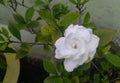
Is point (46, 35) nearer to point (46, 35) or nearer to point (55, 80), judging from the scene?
point (46, 35)

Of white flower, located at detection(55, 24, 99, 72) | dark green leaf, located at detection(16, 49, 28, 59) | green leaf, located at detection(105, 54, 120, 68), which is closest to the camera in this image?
white flower, located at detection(55, 24, 99, 72)

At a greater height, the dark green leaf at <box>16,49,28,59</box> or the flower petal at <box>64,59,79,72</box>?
the flower petal at <box>64,59,79,72</box>

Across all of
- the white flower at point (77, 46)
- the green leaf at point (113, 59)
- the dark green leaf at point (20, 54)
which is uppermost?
the white flower at point (77, 46)

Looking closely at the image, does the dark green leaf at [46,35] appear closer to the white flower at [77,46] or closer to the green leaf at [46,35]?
the green leaf at [46,35]

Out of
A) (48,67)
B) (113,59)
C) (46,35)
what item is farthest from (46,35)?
(113,59)

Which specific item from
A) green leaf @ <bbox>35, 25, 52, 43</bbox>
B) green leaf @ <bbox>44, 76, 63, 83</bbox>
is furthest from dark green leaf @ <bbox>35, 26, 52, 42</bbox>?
green leaf @ <bbox>44, 76, 63, 83</bbox>

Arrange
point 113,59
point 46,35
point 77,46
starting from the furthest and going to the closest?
point 46,35 < point 113,59 < point 77,46

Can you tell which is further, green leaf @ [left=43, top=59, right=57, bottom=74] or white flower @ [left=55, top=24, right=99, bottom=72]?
green leaf @ [left=43, top=59, right=57, bottom=74]

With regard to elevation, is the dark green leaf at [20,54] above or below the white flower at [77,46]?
below

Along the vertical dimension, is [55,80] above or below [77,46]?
below

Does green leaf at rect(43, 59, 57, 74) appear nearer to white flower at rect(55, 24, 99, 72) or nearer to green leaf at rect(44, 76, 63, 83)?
green leaf at rect(44, 76, 63, 83)

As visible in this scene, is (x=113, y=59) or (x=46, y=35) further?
(x=46, y=35)

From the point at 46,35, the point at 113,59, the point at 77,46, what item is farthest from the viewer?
the point at 46,35

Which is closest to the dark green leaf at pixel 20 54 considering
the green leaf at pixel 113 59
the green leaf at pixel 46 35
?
the green leaf at pixel 46 35
